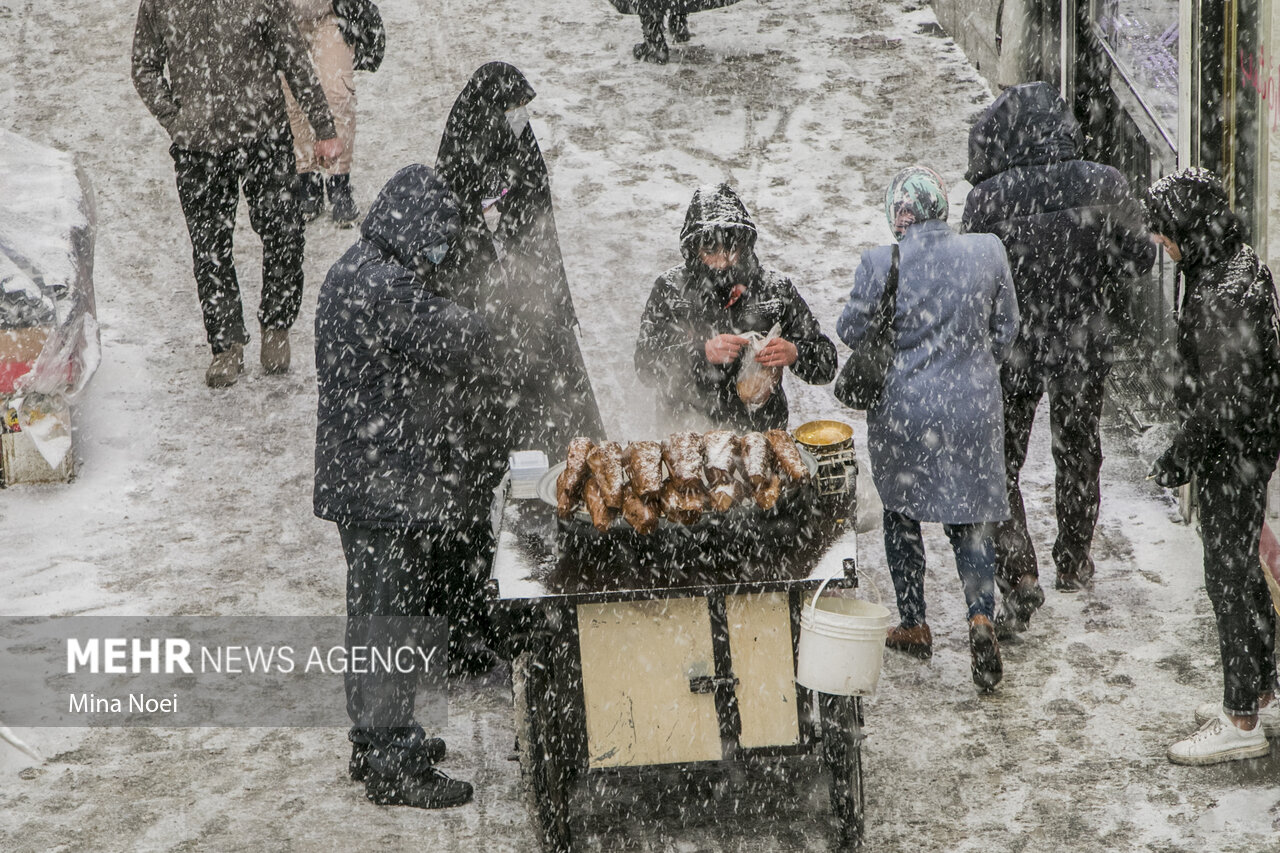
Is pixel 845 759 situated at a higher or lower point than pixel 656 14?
lower

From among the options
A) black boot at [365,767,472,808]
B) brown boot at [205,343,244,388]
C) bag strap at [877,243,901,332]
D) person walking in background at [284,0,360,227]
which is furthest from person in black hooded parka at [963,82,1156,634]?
person walking in background at [284,0,360,227]

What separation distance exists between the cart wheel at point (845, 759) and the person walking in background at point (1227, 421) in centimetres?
113

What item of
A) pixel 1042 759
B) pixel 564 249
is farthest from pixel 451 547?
pixel 564 249

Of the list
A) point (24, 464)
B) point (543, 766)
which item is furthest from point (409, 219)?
point (24, 464)

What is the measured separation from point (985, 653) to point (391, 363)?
223cm

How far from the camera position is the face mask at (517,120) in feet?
19.8

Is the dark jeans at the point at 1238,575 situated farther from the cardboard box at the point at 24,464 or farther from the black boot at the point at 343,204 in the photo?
the black boot at the point at 343,204

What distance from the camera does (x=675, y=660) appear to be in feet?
13.6

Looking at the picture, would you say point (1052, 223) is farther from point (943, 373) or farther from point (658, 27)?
point (658, 27)

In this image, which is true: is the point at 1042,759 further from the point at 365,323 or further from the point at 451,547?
the point at 365,323

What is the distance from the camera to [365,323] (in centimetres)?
450

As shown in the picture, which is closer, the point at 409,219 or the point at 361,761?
the point at 409,219

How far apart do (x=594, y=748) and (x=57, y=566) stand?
10.2 feet

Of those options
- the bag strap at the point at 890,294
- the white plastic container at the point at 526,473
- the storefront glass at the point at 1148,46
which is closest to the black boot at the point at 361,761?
the white plastic container at the point at 526,473
